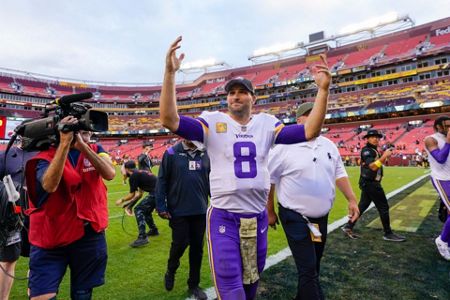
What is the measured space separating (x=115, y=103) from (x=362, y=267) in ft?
254

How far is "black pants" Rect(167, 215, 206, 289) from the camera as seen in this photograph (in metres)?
3.70

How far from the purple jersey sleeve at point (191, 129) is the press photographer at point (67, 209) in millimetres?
602

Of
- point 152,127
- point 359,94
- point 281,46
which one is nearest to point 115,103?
point 152,127

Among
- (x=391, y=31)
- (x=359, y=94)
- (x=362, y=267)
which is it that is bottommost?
(x=362, y=267)

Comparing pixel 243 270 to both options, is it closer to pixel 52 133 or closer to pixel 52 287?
pixel 52 287

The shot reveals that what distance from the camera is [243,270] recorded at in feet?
7.31

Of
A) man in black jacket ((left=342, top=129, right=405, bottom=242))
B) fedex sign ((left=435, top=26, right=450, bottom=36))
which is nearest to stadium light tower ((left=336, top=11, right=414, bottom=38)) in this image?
fedex sign ((left=435, top=26, right=450, bottom=36))

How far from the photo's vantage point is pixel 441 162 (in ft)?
14.0

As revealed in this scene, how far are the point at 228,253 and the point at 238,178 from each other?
56 centimetres

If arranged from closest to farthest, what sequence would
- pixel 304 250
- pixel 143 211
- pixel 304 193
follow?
pixel 304 250, pixel 304 193, pixel 143 211

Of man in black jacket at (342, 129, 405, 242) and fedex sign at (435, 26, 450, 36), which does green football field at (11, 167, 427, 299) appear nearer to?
man in black jacket at (342, 129, 405, 242)

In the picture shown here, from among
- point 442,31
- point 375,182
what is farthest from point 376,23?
point 375,182

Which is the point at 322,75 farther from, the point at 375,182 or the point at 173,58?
the point at 375,182

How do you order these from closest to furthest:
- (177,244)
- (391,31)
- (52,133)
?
(52,133), (177,244), (391,31)
